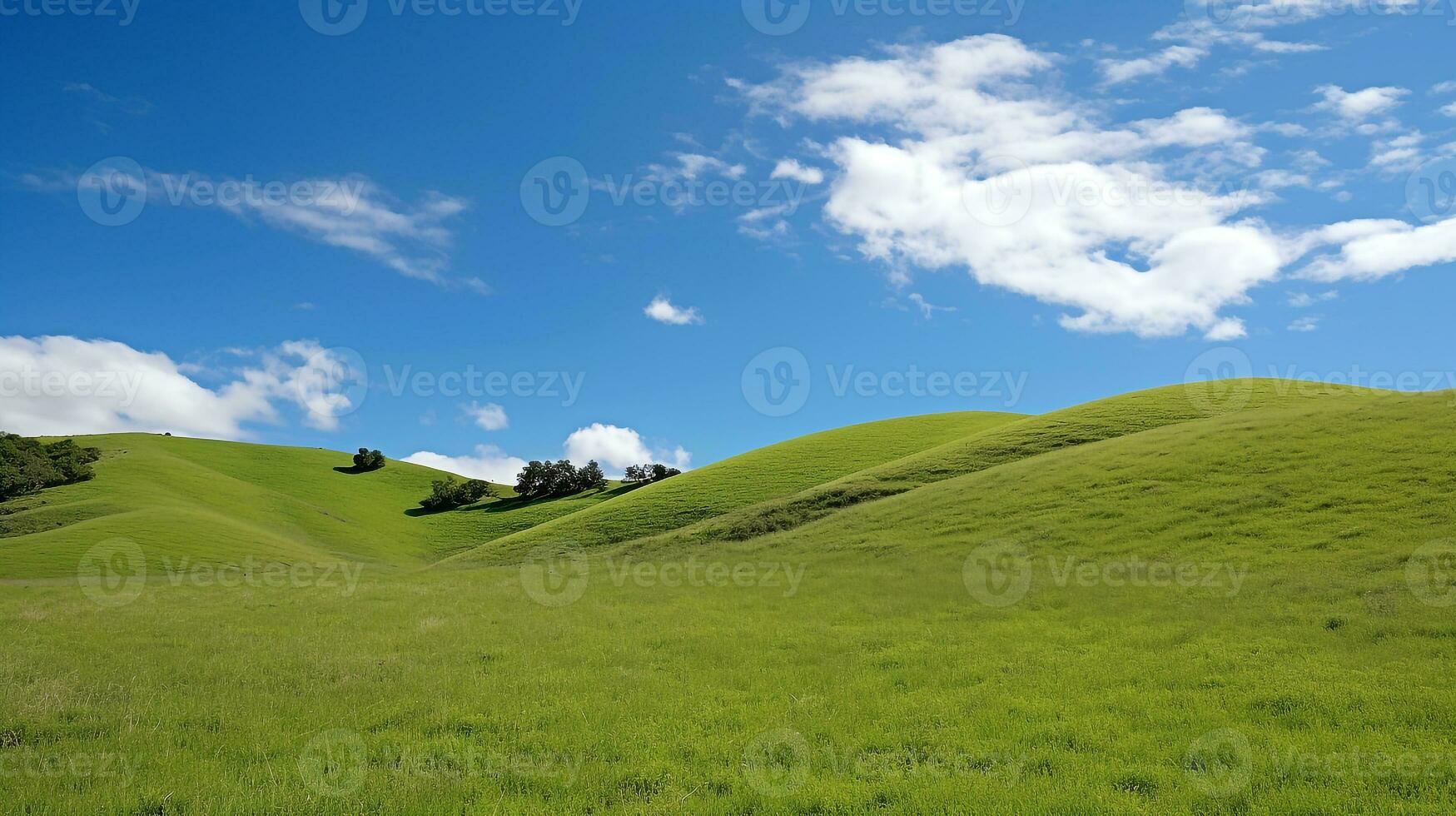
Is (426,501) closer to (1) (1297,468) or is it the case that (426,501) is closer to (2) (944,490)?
(2) (944,490)

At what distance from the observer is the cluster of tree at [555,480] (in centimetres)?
11975

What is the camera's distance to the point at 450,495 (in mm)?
120750

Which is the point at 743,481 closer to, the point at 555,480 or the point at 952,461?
the point at 952,461

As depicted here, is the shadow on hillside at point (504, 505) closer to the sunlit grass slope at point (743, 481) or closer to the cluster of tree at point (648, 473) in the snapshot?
the cluster of tree at point (648, 473)

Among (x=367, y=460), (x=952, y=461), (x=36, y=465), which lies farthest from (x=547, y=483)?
(x=952, y=461)

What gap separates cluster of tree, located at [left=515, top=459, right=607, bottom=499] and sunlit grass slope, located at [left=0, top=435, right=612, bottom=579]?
3781 mm

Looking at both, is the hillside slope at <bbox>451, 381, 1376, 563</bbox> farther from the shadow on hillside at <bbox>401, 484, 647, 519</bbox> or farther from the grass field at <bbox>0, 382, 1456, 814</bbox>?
the shadow on hillside at <bbox>401, 484, 647, 519</bbox>

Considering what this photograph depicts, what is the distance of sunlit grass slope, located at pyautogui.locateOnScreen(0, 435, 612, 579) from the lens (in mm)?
56016

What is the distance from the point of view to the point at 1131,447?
1598 inches

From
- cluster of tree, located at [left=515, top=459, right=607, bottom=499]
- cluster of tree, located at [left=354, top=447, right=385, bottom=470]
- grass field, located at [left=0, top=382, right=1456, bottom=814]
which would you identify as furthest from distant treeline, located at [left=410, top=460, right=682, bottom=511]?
grass field, located at [left=0, top=382, right=1456, bottom=814]

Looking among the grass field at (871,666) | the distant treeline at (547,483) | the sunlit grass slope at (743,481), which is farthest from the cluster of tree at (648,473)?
the grass field at (871,666)

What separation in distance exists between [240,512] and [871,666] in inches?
3591

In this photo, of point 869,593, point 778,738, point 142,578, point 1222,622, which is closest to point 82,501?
point 142,578

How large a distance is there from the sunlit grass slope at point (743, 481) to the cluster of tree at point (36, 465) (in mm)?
55687
